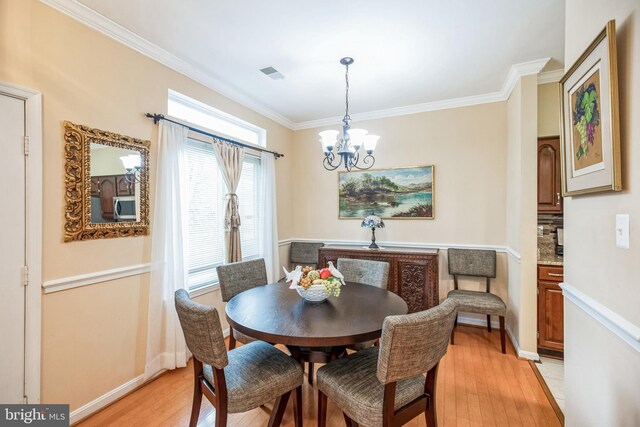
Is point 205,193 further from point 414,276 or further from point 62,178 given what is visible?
point 414,276

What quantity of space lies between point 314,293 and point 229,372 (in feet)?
2.20

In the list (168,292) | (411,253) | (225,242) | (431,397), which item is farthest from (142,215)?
Result: (411,253)

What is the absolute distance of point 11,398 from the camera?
1.67 m

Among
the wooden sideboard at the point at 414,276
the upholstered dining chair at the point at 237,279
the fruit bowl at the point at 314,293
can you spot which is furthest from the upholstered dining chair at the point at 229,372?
the wooden sideboard at the point at 414,276

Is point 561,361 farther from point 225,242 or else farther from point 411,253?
point 225,242

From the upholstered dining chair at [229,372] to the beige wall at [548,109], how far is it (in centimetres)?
329

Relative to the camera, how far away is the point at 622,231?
106cm

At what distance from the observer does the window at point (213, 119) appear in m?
2.81

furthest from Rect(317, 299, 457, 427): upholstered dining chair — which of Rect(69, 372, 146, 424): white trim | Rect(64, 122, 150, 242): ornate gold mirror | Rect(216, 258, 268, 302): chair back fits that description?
Rect(64, 122, 150, 242): ornate gold mirror

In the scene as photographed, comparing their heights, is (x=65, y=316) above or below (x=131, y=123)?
below

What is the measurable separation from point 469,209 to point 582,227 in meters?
2.27

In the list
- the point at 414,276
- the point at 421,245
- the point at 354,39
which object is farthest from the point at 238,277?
the point at 421,245

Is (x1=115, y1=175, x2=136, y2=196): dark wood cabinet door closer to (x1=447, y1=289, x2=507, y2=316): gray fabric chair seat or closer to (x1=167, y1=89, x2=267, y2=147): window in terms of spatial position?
(x1=167, y1=89, x2=267, y2=147): window

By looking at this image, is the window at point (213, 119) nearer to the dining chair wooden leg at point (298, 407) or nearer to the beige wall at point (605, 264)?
the dining chair wooden leg at point (298, 407)
